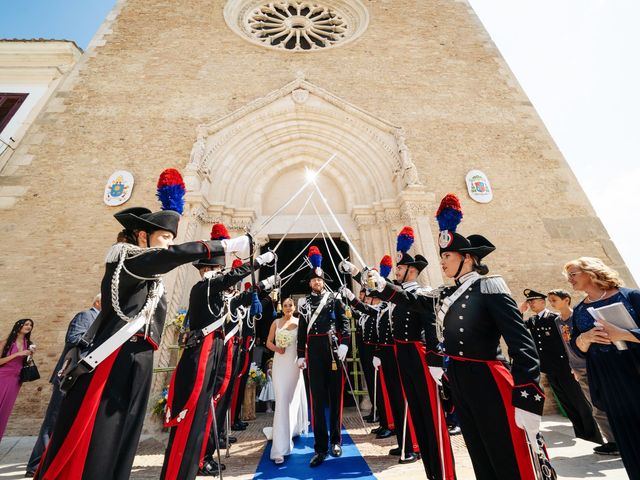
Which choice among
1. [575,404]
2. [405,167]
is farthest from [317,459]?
[405,167]

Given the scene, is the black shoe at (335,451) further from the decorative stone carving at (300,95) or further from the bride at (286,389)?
the decorative stone carving at (300,95)

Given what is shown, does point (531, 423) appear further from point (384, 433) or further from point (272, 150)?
point (272, 150)

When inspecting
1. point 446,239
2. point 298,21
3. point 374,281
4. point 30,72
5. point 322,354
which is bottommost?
point 322,354

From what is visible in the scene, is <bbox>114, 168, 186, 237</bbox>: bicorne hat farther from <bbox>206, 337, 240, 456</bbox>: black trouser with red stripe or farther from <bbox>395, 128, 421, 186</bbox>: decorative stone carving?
<bbox>395, 128, 421, 186</bbox>: decorative stone carving

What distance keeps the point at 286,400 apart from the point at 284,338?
80cm

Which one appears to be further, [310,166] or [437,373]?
[310,166]

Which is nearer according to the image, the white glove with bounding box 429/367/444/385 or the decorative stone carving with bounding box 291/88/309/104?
the white glove with bounding box 429/367/444/385

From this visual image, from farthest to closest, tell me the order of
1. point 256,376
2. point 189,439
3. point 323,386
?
point 256,376
point 323,386
point 189,439

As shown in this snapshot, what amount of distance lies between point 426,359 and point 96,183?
323 inches

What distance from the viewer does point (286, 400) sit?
4164 millimetres

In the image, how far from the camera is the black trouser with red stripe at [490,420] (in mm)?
2031

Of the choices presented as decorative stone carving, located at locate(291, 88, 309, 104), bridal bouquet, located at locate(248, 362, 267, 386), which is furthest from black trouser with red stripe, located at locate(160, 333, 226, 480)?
decorative stone carving, located at locate(291, 88, 309, 104)

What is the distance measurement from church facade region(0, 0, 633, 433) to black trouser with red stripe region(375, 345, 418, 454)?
2425mm

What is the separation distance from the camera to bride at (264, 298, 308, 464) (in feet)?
12.9
